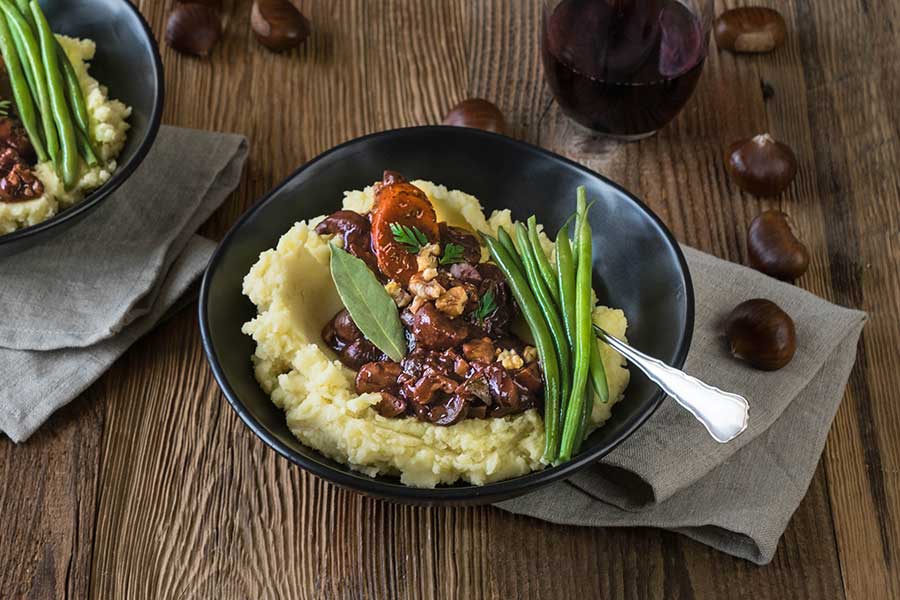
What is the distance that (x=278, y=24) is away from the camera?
4.72m

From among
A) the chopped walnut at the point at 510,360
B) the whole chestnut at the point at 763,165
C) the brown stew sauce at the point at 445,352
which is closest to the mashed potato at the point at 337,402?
the brown stew sauce at the point at 445,352

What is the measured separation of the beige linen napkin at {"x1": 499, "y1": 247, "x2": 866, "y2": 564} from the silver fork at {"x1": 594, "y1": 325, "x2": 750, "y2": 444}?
1.61 feet

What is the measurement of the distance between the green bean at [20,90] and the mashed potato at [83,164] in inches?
4.7

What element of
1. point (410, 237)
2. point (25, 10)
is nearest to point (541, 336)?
point (410, 237)

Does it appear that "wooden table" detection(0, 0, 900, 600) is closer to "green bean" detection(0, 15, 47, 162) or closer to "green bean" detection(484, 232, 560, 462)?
"green bean" detection(484, 232, 560, 462)

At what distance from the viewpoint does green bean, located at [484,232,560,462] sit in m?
3.02

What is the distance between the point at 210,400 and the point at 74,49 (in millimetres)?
1578

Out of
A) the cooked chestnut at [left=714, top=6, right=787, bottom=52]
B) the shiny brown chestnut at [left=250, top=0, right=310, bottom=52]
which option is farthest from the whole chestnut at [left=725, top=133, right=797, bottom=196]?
the shiny brown chestnut at [left=250, top=0, right=310, bottom=52]

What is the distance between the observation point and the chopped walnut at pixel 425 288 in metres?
3.24

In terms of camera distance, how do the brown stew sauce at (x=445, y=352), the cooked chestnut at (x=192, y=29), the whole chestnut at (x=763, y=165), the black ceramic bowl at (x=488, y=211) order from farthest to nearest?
the cooked chestnut at (x=192, y=29) → the whole chestnut at (x=763, y=165) → the brown stew sauce at (x=445, y=352) → the black ceramic bowl at (x=488, y=211)

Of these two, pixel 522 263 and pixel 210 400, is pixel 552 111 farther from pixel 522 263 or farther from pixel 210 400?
pixel 210 400

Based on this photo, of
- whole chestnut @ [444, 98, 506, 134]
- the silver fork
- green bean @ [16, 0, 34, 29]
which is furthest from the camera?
whole chestnut @ [444, 98, 506, 134]

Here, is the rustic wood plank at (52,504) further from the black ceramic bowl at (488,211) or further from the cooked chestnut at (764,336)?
the cooked chestnut at (764,336)

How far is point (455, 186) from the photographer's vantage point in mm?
3891
